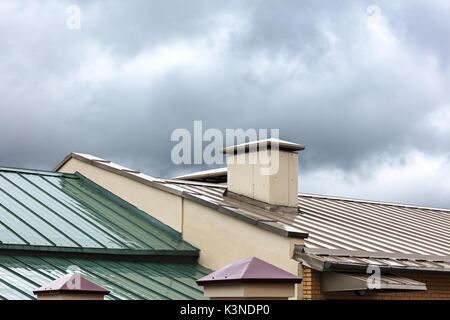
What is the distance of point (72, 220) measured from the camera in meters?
14.4

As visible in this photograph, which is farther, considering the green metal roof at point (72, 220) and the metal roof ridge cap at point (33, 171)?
the metal roof ridge cap at point (33, 171)

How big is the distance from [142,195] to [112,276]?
3738 mm

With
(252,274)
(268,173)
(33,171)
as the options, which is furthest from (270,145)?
(252,274)

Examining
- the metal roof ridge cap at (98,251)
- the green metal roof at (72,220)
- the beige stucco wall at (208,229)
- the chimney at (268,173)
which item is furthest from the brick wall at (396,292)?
the chimney at (268,173)

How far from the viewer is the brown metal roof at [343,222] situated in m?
13.2

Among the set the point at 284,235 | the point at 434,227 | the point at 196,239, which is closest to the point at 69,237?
the point at 196,239

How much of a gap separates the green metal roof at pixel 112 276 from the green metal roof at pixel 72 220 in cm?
28

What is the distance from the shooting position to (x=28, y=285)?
10.7m

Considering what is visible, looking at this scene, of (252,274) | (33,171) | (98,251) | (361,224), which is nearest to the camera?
(252,274)

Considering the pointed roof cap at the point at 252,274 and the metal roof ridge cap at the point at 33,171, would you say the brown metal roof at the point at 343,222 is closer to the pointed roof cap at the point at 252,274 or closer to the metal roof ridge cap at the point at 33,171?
the metal roof ridge cap at the point at 33,171

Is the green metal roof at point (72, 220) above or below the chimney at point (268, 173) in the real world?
below

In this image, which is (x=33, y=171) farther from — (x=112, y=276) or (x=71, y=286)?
(x=71, y=286)

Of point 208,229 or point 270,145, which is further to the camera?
point 270,145
